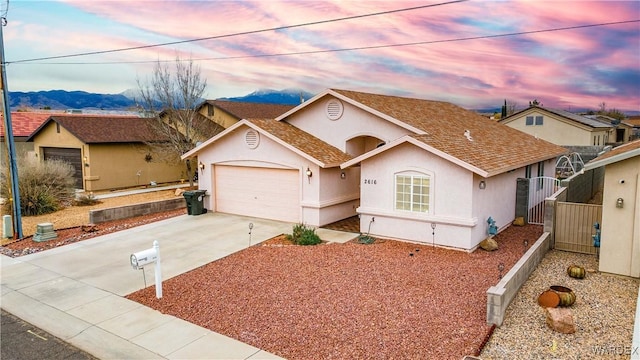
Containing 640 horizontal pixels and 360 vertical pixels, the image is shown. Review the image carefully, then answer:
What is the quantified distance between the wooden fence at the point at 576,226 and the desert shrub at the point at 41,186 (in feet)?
65.5

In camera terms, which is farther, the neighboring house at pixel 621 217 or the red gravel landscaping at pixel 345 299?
the neighboring house at pixel 621 217

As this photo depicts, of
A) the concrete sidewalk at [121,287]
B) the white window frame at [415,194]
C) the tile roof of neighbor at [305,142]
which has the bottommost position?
the concrete sidewalk at [121,287]

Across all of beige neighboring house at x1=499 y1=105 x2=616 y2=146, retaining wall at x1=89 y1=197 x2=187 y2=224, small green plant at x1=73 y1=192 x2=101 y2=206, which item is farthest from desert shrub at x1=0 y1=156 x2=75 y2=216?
beige neighboring house at x1=499 y1=105 x2=616 y2=146

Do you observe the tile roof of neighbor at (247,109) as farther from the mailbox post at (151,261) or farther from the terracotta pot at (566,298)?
the terracotta pot at (566,298)

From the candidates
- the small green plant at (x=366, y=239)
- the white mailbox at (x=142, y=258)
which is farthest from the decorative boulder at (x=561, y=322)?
the white mailbox at (x=142, y=258)

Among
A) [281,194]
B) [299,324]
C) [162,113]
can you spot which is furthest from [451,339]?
[162,113]

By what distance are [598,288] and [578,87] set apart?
74.2ft

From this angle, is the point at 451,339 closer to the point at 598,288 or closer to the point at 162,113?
the point at 598,288

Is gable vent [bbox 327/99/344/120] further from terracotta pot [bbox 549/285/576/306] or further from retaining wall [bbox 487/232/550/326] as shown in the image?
terracotta pot [bbox 549/285/576/306]

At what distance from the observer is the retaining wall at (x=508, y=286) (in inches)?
295

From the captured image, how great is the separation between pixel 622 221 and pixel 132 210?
55.6ft

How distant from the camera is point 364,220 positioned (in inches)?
564

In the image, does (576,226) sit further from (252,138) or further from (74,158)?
(74,158)

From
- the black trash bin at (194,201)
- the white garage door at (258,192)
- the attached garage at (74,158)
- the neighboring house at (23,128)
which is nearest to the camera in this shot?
the white garage door at (258,192)
